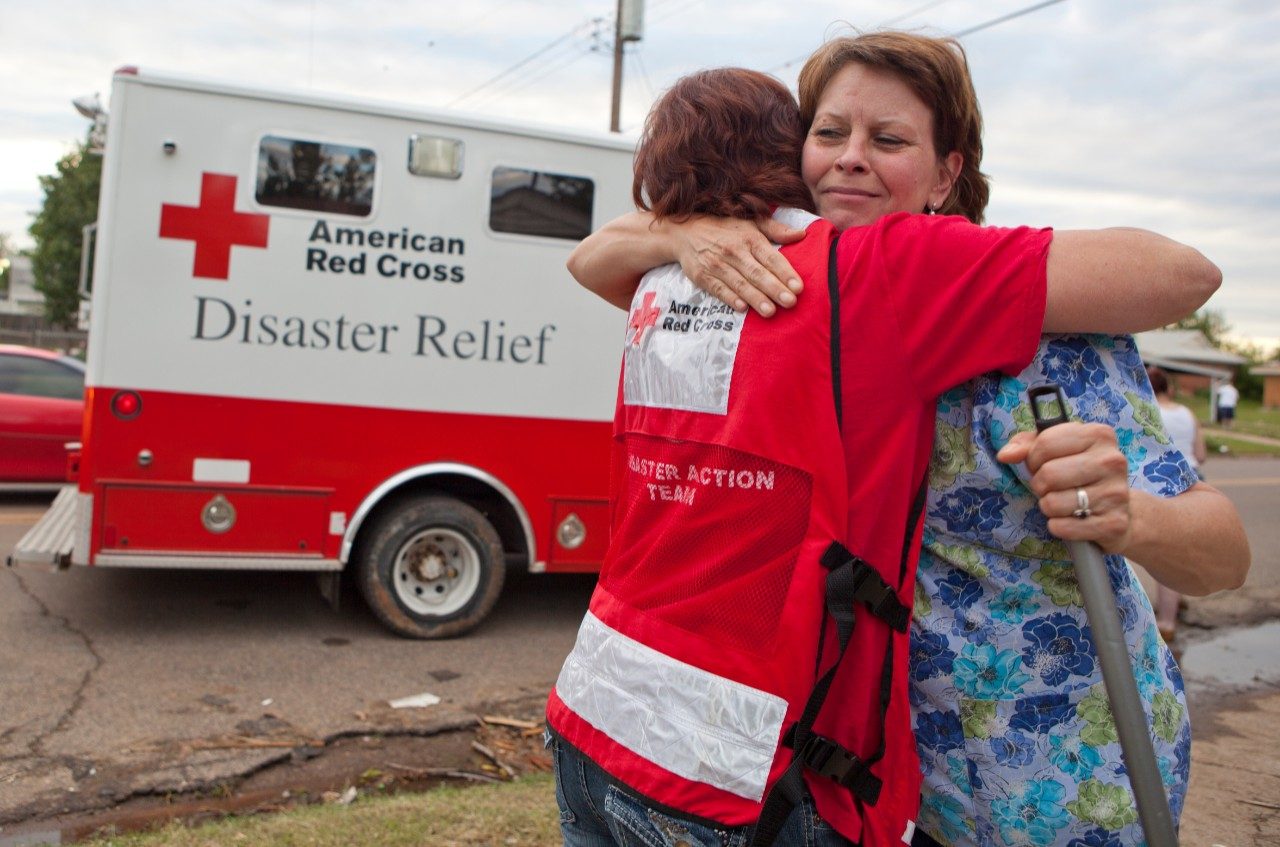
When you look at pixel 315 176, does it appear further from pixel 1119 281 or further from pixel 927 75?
pixel 1119 281

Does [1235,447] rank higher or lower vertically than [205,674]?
higher

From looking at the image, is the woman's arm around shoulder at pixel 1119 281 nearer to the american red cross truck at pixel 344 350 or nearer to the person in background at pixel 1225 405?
the american red cross truck at pixel 344 350

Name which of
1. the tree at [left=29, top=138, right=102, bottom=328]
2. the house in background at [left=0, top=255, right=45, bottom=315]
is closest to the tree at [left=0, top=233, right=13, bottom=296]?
the house in background at [left=0, top=255, right=45, bottom=315]

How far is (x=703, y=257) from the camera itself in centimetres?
162

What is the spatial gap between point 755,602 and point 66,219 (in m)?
31.8

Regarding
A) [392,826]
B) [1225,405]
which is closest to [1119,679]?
[392,826]

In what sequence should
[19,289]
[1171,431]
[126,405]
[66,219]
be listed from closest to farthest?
[126,405], [1171,431], [66,219], [19,289]

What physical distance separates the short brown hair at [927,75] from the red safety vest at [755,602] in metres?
0.32

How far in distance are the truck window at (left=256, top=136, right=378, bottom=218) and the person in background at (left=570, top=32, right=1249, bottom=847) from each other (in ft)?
17.5

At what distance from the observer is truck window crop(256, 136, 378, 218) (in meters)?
6.40

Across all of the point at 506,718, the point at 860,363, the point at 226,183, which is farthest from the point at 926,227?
the point at 226,183

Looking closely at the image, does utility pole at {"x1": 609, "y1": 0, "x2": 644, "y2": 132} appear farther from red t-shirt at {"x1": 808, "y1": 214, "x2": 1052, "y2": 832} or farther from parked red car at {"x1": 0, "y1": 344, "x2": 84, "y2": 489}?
red t-shirt at {"x1": 808, "y1": 214, "x2": 1052, "y2": 832}

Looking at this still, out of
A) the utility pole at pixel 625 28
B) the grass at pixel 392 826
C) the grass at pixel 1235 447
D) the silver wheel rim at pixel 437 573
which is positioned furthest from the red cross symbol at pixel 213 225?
the grass at pixel 1235 447

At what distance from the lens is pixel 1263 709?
609cm
